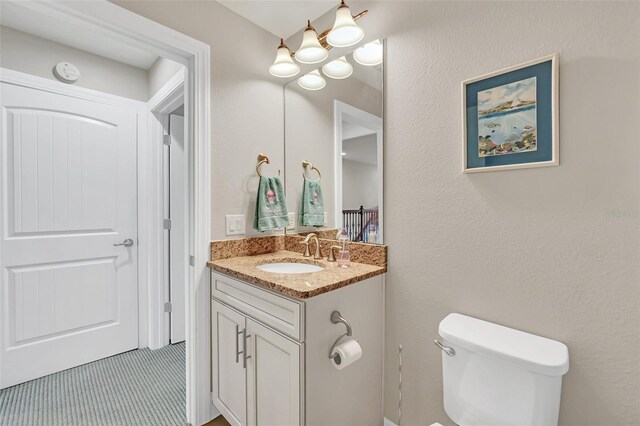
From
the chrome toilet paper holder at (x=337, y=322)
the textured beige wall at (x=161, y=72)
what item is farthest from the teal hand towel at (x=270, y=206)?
the textured beige wall at (x=161, y=72)

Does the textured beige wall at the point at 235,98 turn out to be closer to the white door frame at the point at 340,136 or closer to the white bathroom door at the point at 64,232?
the white door frame at the point at 340,136

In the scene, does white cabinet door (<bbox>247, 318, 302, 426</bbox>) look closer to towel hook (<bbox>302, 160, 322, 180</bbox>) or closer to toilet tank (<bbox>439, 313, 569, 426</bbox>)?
toilet tank (<bbox>439, 313, 569, 426</bbox>)

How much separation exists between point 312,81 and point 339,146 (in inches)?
18.2

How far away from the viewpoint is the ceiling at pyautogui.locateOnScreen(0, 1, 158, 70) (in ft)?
5.81

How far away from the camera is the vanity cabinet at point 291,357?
111 cm

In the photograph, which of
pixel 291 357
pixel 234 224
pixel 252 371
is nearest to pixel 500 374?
pixel 291 357

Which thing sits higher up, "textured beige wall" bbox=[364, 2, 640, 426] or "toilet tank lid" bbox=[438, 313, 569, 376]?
"textured beige wall" bbox=[364, 2, 640, 426]

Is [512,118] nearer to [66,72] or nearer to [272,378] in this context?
[272,378]

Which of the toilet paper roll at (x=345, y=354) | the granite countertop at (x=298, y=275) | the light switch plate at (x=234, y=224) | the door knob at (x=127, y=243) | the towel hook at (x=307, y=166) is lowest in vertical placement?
the toilet paper roll at (x=345, y=354)

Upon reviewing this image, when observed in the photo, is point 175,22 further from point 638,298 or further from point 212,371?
point 638,298

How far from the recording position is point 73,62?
2117mm

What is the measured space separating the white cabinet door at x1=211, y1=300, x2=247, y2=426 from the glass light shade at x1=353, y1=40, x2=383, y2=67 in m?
1.41

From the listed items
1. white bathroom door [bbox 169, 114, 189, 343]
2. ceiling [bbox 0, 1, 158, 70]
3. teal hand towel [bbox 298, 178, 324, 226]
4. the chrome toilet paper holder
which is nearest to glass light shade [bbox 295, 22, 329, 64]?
teal hand towel [bbox 298, 178, 324, 226]

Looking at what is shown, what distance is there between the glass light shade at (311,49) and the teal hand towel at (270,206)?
0.72 m
